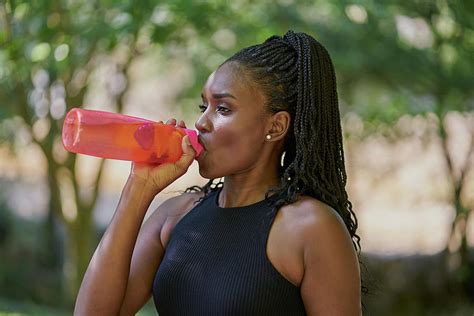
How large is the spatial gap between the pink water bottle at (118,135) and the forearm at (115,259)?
128mm

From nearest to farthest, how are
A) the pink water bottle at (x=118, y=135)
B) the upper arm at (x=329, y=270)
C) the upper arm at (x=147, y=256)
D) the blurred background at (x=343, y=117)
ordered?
the upper arm at (x=329, y=270)
the pink water bottle at (x=118, y=135)
the upper arm at (x=147, y=256)
the blurred background at (x=343, y=117)

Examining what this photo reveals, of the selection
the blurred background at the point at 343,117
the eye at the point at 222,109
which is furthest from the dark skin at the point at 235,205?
the blurred background at the point at 343,117

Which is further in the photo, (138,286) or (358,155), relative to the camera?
(358,155)

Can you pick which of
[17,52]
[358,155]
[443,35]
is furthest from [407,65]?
[17,52]

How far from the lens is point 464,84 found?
21.1ft

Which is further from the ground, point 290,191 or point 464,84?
point 290,191

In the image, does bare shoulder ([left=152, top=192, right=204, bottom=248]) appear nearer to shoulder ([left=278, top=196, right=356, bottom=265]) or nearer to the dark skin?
the dark skin

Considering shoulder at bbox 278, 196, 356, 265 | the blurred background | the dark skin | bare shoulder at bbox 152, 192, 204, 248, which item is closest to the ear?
the dark skin

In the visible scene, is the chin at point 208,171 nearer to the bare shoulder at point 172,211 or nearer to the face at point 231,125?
the face at point 231,125

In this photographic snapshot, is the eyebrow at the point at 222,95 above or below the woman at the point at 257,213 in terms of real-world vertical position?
above

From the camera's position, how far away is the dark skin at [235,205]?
6.93 feet

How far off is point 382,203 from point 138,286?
5478 mm

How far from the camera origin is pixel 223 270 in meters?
2.19

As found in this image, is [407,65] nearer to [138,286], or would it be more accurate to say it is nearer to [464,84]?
[464,84]
